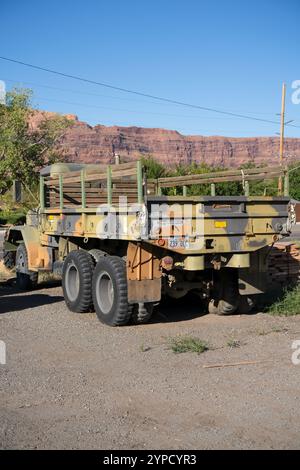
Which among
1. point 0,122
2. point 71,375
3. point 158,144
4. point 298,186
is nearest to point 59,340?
point 71,375

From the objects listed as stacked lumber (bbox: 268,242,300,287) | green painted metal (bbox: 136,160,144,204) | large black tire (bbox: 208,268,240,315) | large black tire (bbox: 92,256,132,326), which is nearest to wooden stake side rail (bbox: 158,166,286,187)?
large black tire (bbox: 208,268,240,315)

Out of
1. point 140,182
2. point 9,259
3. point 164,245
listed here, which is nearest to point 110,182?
point 140,182

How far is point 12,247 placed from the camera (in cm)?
1316

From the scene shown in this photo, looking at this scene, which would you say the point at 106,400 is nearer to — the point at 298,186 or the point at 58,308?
the point at 58,308

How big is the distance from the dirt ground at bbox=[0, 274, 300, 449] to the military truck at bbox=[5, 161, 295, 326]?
0.44 metres

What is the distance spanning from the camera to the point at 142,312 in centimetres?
789

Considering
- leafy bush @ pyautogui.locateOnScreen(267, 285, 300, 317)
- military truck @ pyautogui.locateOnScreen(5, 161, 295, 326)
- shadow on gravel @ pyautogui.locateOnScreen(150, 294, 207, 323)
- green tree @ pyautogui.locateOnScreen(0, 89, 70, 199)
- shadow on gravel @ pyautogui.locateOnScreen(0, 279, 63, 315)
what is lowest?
shadow on gravel @ pyautogui.locateOnScreen(0, 279, 63, 315)

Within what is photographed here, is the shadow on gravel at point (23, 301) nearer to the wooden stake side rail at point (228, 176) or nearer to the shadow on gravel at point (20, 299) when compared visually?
the shadow on gravel at point (20, 299)

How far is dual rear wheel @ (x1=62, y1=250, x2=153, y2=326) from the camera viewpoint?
25.5 feet

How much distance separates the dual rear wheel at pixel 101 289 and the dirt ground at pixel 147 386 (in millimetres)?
223

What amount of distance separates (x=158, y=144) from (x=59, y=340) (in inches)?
6873

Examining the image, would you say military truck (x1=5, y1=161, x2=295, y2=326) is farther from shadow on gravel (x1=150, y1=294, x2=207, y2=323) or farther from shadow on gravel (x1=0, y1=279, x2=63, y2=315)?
shadow on gravel (x1=0, y1=279, x2=63, y2=315)

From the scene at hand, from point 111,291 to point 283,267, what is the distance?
3.49m

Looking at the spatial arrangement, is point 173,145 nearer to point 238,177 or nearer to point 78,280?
point 238,177
